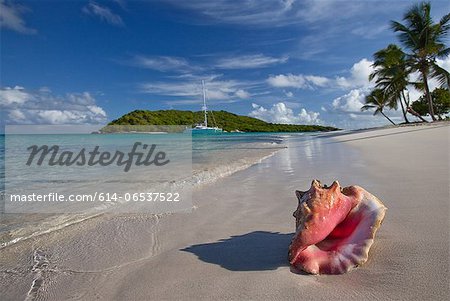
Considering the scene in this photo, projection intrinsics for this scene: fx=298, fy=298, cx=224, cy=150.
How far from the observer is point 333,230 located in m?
1.84

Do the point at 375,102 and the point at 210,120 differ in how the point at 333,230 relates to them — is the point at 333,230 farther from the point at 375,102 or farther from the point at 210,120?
the point at 210,120

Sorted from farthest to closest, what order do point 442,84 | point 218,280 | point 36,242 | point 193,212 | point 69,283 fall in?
point 442,84
point 193,212
point 36,242
point 69,283
point 218,280

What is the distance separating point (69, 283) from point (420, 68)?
30.7 m

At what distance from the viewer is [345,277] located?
167 cm

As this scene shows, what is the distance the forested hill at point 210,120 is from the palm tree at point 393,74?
49344mm

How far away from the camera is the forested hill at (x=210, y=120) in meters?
79.1

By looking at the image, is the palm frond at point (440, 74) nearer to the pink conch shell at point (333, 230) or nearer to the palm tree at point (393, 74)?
the palm tree at point (393, 74)

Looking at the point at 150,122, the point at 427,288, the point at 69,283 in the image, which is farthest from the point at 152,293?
the point at 150,122

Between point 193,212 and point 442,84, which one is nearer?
point 193,212

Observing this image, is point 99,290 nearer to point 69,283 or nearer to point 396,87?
point 69,283

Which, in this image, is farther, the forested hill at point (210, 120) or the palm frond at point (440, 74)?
the forested hill at point (210, 120)

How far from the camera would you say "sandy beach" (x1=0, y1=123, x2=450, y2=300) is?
1643 mm
